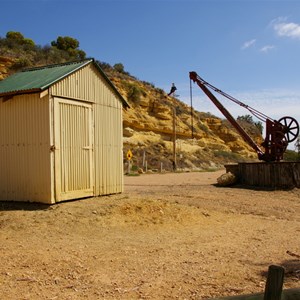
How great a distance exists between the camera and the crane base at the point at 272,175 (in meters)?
18.3

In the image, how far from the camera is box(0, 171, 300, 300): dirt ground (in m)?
5.64

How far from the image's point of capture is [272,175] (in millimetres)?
18641

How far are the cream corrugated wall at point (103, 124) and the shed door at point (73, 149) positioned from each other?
0.29 meters

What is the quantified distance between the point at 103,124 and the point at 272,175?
958 centimetres

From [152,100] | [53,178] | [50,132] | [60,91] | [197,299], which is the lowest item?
[197,299]

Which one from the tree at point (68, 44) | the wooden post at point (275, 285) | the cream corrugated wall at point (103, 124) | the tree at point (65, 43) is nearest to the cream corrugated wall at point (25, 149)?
the cream corrugated wall at point (103, 124)

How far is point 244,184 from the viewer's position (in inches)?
772

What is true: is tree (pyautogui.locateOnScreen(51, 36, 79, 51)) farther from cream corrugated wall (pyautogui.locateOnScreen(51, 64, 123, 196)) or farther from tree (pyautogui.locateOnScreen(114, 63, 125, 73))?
cream corrugated wall (pyautogui.locateOnScreen(51, 64, 123, 196))

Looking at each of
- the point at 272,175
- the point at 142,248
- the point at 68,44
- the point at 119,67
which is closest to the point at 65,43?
the point at 68,44

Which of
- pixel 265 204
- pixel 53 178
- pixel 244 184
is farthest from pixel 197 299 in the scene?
pixel 244 184

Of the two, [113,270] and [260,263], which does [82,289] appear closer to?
[113,270]

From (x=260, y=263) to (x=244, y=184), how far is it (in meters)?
13.2

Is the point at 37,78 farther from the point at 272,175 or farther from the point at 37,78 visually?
the point at 272,175

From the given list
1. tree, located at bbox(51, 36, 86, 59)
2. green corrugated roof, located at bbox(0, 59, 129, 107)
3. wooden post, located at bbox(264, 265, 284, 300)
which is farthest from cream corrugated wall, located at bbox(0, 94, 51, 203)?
tree, located at bbox(51, 36, 86, 59)
